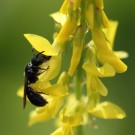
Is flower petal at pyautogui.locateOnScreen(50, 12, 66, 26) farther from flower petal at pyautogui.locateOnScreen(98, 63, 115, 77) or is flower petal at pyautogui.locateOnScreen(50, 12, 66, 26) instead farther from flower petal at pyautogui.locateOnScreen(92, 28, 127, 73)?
flower petal at pyautogui.locateOnScreen(98, 63, 115, 77)

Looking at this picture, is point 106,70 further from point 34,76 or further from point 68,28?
point 34,76

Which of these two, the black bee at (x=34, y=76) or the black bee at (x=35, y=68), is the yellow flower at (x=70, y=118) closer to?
the black bee at (x=34, y=76)

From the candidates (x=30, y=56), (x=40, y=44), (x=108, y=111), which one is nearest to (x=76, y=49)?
(x=40, y=44)

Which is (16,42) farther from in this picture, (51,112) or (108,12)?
(51,112)

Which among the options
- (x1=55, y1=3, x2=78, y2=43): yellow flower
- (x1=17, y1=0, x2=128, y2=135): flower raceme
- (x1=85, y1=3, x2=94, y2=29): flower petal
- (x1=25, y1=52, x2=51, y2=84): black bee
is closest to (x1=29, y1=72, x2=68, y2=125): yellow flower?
(x1=17, y1=0, x2=128, y2=135): flower raceme

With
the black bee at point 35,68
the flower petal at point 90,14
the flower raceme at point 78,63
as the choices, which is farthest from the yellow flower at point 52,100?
the flower petal at point 90,14

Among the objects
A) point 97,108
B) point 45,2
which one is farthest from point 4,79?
point 97,108
